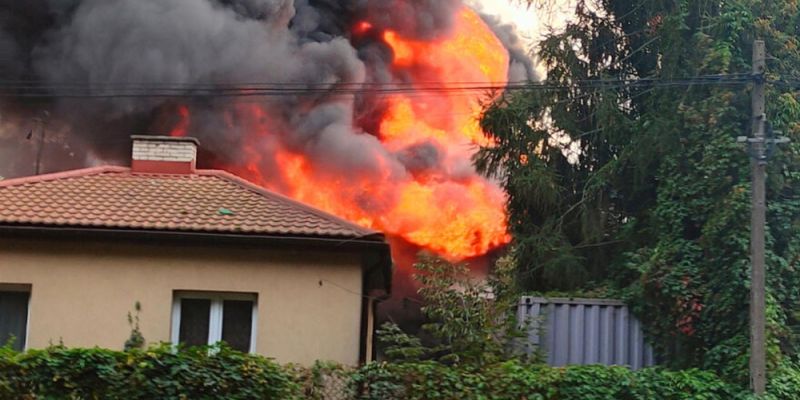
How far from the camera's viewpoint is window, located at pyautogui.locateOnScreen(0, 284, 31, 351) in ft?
42.8

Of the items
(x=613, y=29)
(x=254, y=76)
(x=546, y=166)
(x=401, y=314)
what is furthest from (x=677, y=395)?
(x=254, y=76)

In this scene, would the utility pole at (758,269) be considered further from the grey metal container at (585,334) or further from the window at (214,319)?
the window at (214,319)

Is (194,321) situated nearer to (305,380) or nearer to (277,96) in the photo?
(305,380)

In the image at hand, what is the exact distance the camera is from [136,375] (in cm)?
1006

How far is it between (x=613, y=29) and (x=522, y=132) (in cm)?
330

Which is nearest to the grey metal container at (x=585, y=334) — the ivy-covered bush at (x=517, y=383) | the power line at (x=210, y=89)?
the ivy-covered bush at (x=517, y=383)

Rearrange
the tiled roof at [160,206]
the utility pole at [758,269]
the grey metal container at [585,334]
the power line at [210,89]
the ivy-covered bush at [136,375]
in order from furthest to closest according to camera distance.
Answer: the power line at [210,89] < the grey metal container at [585,334] < the tiled roof at [160,206] < the utility pole at [758,269] < the ivy-covered bush at [136,375]

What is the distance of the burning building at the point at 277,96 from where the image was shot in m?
29.8

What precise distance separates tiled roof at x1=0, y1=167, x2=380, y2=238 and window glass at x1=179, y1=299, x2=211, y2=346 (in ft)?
4.00

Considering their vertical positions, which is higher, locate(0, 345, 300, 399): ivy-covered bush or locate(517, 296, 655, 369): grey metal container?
locate(517, 296, 655, 369): grey metal container

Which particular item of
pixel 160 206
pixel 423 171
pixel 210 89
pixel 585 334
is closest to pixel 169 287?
pixel 160 206

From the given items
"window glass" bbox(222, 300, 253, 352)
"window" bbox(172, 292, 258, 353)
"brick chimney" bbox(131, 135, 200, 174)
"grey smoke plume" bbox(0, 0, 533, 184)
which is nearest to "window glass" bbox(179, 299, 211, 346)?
"window" bbox(172, 292, 258, 353)

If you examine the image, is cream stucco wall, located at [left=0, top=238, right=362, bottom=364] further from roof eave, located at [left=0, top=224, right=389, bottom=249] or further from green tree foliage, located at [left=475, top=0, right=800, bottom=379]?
green tree foliage, located at [left=475, top=0, right=800, bottom=379]

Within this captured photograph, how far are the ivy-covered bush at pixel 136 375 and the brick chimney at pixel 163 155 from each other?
588cm
